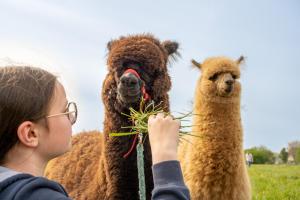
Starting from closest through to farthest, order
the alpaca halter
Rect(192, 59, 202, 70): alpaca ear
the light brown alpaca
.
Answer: the alpaca halter
the light brown alpaca
Rect(192, 59, 202, 70): alpaca ear

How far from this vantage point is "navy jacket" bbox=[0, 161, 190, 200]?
1388mm

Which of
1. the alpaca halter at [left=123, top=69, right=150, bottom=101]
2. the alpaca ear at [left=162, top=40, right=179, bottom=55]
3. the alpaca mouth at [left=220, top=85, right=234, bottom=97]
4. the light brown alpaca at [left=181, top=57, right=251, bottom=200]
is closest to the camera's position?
the alpaca halter at [left=123, top=69, right=150, bottom=101]

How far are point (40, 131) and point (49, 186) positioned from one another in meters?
0.29

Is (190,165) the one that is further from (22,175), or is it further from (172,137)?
(22,175)

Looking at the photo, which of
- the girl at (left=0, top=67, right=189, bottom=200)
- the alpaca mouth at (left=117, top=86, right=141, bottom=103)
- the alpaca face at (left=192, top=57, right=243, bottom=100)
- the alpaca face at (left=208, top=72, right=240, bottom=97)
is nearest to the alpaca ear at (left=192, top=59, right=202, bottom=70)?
the alpaca face at (left=192, top=57, right=243, bottom=100)

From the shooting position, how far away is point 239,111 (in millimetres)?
4820

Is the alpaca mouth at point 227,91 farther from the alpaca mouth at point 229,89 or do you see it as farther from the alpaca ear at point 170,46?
the alpaca ear at point 170,46

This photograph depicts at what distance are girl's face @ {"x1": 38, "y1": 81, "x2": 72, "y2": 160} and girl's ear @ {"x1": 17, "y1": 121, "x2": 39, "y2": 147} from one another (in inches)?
1.1

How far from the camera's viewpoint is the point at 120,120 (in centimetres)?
350

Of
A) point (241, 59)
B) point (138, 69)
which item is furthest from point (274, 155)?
point (138, 69)

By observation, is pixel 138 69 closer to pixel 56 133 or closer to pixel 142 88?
pixel 142 88

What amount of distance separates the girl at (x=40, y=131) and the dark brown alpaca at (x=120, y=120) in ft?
5.09

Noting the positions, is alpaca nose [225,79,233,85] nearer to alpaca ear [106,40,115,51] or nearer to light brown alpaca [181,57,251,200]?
light brown alpaca [181,57,251,200]

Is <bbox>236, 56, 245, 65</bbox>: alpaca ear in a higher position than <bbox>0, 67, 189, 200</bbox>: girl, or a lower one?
higher
